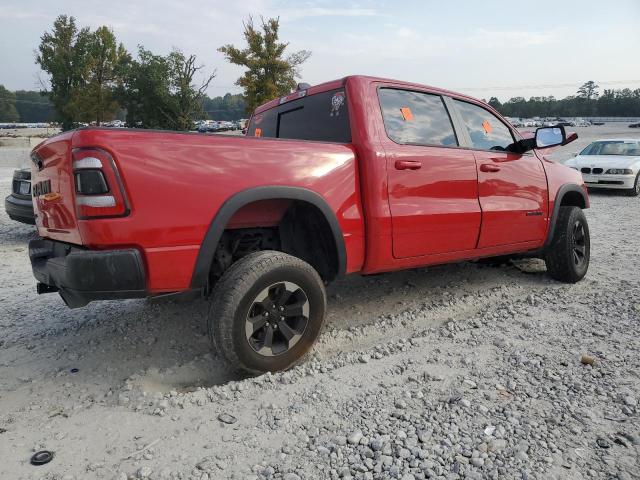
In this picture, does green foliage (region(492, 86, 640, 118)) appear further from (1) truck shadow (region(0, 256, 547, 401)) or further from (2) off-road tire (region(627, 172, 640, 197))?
(1) truck shadow (region(0, 256, 547, 401))

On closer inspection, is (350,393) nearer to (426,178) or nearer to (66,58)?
(426,178)

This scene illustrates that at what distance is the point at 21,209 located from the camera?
20.1 ft

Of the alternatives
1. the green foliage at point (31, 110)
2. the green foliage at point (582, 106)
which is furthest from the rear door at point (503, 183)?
the green foliage at point (31, 110)

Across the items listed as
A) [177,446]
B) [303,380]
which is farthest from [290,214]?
[177,446]

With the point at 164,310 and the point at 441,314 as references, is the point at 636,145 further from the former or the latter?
the point at 164,310

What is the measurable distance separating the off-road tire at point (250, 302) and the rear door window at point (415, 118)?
126cm

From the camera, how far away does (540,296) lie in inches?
161

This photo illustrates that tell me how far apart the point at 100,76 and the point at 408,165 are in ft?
125

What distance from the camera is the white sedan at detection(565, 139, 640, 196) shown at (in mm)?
11320

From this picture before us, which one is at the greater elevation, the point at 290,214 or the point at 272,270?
the point at 290,214

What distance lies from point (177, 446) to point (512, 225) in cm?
325

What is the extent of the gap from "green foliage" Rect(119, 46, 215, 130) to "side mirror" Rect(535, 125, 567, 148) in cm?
3029

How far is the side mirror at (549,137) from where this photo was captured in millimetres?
4117

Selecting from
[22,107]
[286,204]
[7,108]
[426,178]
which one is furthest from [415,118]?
[22,107]
